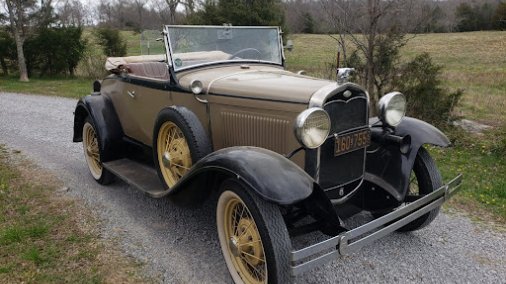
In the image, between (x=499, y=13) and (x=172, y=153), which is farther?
(x=499, y=13)

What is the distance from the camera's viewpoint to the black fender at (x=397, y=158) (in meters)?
3.35

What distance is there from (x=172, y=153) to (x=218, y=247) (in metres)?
0.91

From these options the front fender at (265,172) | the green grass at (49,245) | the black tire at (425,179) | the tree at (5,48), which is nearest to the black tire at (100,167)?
the green grass at (49,245)

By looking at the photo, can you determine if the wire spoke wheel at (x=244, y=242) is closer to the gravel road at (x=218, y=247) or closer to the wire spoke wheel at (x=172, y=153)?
the gravel road at (x=218, y=247)

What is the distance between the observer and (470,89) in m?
11.5

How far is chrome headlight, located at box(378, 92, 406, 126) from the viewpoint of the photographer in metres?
3.36

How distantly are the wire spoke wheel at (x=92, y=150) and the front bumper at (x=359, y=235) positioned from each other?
10.2ft

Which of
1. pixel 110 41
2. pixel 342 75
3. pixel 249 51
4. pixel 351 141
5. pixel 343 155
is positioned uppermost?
pixel 110 41

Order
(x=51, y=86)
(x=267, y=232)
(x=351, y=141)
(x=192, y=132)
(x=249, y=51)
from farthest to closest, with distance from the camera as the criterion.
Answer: (x=51, y=86)
(x=249, y=51)
(x=192, y=132)
(x=351, y=141)
(x=267, y=232)

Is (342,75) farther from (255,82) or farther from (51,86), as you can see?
(51,86)

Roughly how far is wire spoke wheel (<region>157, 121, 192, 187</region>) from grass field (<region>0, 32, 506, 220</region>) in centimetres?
292

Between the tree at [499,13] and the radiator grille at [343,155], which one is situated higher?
the tree at [499,13]

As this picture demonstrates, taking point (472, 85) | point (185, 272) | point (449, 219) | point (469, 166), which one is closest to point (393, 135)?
point (449, 219)

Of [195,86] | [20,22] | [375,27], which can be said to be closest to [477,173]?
[375,27]
